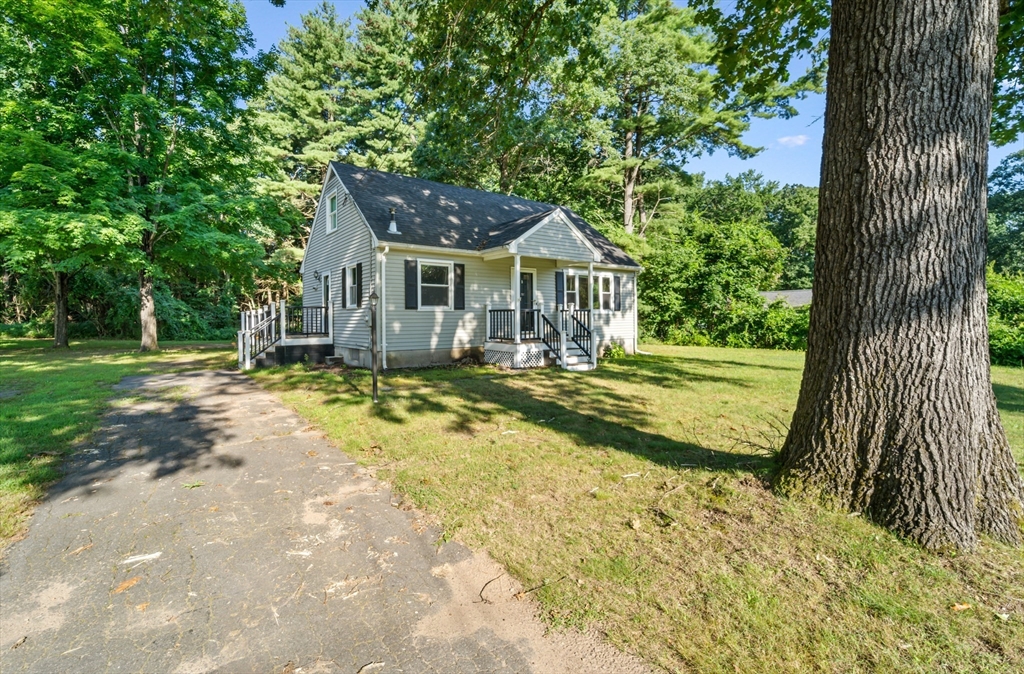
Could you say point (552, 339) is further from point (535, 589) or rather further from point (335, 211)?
point (535, 589)

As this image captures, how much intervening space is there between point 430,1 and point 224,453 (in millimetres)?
6185

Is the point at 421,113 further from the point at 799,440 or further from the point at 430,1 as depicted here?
the point at 799,440

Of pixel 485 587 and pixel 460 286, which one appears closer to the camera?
pixel 485 587

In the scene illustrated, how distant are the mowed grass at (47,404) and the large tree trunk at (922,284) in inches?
229

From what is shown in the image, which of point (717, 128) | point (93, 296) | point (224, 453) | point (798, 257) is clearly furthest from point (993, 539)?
point (798, 257)

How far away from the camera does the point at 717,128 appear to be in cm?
2364

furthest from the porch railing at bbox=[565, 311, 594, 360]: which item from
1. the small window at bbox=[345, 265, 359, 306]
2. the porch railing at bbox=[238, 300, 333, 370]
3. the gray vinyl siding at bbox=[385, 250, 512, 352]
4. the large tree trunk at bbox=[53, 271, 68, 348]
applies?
the large tree trunk at bbox=[53, 271, 68, 348]

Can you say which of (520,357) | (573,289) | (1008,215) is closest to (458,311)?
(520,357)

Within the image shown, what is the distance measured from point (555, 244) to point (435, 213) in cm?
379

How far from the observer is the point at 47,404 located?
7141mm

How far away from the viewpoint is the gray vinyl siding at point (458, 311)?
11844 millimetres

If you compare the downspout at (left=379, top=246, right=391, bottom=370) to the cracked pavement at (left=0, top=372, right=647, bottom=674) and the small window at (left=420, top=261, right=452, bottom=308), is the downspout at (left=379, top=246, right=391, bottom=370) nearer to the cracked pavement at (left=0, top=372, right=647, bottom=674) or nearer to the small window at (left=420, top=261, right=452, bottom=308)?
the small window at (left=420, top=261, right=452, bottom=308)

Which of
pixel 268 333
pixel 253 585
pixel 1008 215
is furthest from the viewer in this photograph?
pixel 1008 215

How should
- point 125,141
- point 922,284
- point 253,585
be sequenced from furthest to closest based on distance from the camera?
point 125,141 → point 922,284 → point 253,585
